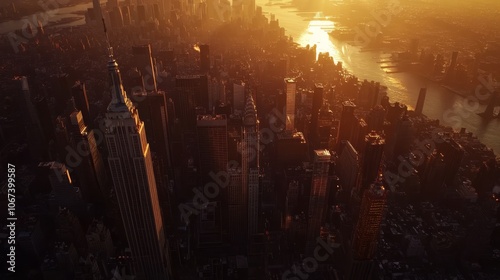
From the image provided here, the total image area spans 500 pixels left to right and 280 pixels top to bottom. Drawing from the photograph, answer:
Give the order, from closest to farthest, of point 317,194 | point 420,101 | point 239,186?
point 317,194 → point 239,186 → point 420,101

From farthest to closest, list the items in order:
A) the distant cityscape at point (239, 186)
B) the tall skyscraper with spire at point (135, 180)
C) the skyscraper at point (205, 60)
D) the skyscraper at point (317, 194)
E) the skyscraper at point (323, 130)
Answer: the skyscraper at point (205, 60) < the skyscraper at point (323, 130) < the skyscraper at point (317, 194) < the distant cityscape at point (239, 186) < the tall skyscraper with spire at point (135, 180)

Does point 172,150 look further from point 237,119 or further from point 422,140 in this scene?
point 422,140

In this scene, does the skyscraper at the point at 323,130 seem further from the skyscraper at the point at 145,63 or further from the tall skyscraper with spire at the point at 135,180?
the skyscraper at the point at 145,63

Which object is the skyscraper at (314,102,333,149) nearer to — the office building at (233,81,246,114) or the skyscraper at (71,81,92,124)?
the office building at (233,81,246,114)

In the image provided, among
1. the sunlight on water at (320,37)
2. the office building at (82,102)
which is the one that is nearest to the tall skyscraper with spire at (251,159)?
the office building at (82,102)

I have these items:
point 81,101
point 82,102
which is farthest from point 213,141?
point 81,101

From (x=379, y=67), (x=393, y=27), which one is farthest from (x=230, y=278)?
(x=393, y=27)

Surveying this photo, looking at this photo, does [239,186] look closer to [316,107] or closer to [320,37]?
[316,107]
